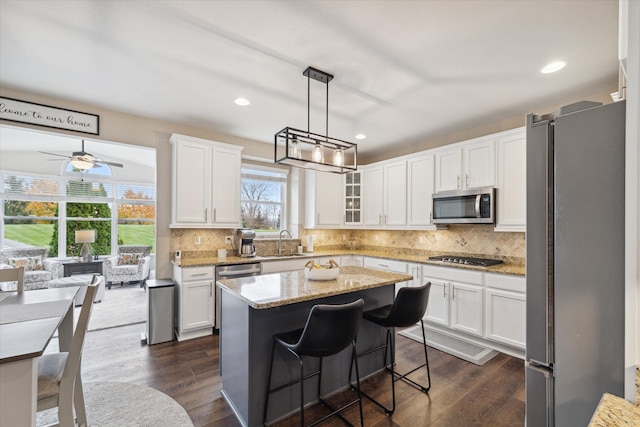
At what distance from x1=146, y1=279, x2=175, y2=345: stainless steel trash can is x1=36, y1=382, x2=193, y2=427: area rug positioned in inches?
34.1

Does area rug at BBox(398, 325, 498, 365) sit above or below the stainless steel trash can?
below

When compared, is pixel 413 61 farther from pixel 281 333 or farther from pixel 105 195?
pixel 105 195

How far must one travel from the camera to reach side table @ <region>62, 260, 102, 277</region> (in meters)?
5.98

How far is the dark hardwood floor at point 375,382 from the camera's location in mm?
2070

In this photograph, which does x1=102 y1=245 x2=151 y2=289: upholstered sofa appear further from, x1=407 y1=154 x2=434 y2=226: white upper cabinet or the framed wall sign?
x1=407 y1=154 x2=434 y2=226: white upper cabinet

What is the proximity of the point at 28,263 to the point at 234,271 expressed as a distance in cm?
497

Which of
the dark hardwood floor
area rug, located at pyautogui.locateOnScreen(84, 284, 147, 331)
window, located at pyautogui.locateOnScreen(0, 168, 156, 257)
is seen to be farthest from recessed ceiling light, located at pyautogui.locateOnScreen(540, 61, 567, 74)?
window, located at pyautogui.locateOnScreen(0, 168, 156, 257)

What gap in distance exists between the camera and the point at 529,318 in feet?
4.63

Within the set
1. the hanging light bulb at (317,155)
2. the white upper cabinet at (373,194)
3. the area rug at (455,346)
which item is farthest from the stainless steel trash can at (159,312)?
the white upper cabinet at (373,194)

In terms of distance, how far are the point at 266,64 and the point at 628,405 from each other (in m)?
2.75

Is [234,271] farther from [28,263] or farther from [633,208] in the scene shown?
[28,263]

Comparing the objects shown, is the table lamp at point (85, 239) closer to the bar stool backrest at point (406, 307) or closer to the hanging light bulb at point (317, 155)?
the hanging light bulb at point (317, 155)

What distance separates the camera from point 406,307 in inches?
85.4

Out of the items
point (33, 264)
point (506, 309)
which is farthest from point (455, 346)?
point (33, 264)
